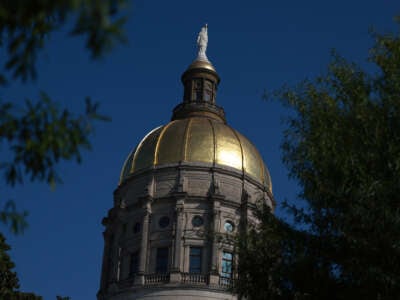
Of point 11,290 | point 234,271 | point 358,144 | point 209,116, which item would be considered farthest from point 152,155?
point 358,144

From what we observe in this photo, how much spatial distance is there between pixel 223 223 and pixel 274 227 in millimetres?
35645

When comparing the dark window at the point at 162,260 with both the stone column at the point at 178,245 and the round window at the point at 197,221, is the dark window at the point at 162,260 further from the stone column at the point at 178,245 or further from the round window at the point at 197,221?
the round window at the point at 197,221

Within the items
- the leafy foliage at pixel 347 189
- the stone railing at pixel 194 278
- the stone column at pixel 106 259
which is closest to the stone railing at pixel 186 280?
the stone railing at pixel 194 278

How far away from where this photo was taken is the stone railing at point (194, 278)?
168 ft

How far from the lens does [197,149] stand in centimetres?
5612

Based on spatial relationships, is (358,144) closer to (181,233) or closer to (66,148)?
(66,148)

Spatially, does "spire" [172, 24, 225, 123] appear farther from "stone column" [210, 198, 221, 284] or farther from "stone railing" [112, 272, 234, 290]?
"stone railing" [112, 272, 234, 290]

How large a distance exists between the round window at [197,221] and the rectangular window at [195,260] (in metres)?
1.82

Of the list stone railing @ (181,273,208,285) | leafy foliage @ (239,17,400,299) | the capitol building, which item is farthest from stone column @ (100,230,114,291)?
leafy foliage @ (239,17,400,299)

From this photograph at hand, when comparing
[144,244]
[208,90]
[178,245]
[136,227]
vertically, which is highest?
[208,90]

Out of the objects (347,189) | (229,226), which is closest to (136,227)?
(229,226)

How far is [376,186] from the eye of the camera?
15352 mm

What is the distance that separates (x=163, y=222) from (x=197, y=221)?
257cm

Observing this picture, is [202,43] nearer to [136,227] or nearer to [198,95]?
[198,95]
